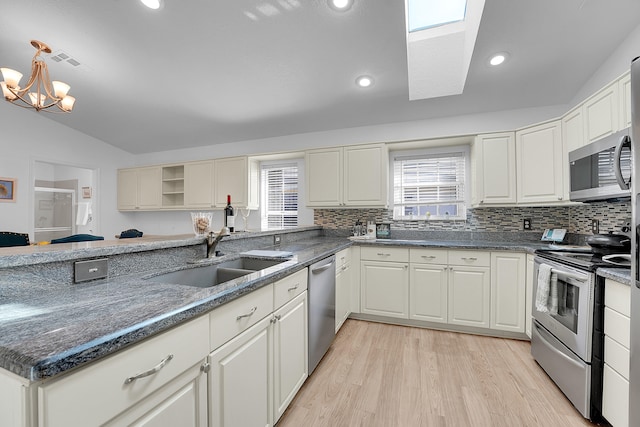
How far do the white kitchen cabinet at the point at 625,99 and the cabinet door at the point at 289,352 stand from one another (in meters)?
2.42

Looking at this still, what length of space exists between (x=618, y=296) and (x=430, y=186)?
7.30 ft

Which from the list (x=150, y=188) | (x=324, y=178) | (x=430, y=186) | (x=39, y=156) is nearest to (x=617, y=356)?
(x=430, y=186)

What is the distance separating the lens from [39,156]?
4.27m

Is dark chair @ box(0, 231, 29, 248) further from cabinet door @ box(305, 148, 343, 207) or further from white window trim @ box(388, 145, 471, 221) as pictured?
white window trim @ box(388, 145, 471, 221)

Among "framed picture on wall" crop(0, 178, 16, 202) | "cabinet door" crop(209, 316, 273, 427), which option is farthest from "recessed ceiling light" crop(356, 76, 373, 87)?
"framed picture on wall" crop(0, 178, 16, 202)

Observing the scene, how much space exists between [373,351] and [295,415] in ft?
3.17

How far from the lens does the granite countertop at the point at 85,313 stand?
0.55 m

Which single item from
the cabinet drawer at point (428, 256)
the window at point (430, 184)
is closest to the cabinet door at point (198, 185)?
the window at point (430, 184)

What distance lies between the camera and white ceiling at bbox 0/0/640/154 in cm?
215

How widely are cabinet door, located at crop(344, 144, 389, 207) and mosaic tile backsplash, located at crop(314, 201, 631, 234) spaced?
0.40 meters

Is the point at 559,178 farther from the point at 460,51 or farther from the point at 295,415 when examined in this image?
the point at 295,415

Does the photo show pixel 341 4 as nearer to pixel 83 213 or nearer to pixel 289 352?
pixel 289 352

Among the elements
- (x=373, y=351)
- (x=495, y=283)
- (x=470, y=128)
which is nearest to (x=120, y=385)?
(x=373, y=351)

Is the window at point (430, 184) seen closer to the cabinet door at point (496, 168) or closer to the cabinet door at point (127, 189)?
the cabinet door at point (496, 168)
